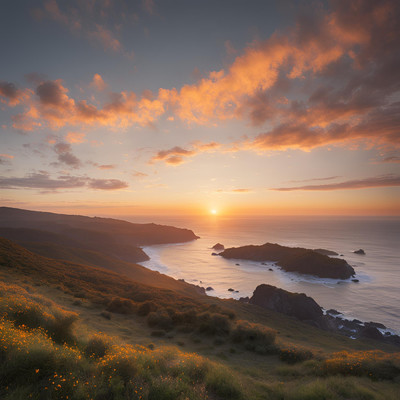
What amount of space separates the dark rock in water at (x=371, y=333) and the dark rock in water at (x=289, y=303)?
7384 mm

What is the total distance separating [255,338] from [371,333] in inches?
1536

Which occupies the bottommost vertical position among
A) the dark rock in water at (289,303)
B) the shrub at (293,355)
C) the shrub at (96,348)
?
the dark rock in water at (289,303)

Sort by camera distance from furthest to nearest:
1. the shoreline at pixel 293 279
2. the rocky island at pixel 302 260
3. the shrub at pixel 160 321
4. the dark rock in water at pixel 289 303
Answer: the rocky island at pixel 302 260, the shoreline at pixel 293 279, the dark rock in water at pixel 289 303, the shrub at pixel 160 321

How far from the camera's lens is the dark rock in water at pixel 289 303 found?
4519cm

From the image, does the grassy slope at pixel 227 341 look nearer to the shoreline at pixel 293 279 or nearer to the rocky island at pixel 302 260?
the shoreline at pixel 293 279

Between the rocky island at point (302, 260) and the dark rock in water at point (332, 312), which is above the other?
the rocky island at point (302, 260)

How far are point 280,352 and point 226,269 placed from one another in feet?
278

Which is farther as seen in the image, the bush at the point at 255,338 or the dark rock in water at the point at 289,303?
the dark rock in water at the point at 289,303

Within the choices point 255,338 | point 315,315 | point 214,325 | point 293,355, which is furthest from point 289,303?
point 293,355

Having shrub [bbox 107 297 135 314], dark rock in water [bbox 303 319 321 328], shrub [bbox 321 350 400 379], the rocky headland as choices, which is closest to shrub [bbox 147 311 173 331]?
shrub [bbox 107 297 135 314]

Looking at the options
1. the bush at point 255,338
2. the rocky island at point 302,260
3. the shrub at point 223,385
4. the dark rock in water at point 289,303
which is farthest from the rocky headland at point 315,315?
the shrub at point 223,385

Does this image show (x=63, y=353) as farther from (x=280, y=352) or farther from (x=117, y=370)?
(x=280, y=352)

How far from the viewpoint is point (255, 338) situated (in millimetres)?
17297

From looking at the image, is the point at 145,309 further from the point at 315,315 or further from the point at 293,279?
the point at 293,279
